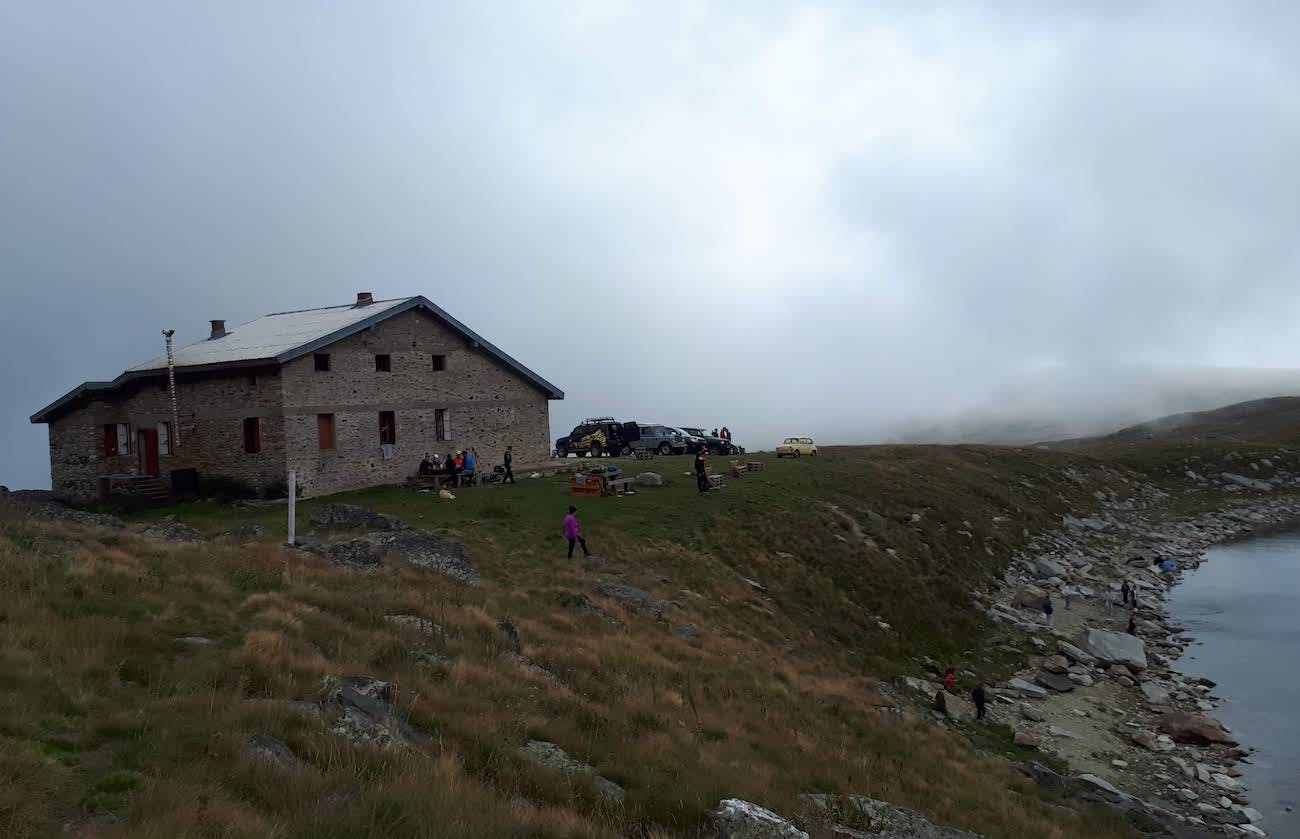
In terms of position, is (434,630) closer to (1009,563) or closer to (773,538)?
(773,538)

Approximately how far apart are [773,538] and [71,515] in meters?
23.1

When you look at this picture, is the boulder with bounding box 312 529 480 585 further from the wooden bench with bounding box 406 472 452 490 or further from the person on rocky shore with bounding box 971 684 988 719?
the person on rocky shore with bounding box 971 684 988 719

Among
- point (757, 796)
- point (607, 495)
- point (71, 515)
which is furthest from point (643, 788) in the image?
point (607, 495)

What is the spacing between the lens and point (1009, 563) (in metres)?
40.4

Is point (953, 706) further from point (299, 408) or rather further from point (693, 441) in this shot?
point (693, 441)

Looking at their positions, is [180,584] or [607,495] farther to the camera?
[607,495]

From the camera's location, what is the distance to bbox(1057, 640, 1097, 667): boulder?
2856 cm

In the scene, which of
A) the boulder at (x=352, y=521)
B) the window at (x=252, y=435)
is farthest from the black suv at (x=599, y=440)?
the boulder at (x=352, y=521)

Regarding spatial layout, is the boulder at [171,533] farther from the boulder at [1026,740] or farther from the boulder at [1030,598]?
the boulder at [1030,598]

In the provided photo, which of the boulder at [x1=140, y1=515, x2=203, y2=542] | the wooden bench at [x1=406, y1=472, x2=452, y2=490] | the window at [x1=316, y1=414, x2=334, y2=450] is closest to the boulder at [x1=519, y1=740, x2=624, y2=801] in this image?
the boulder at [x1=140, y1=515, x2=203, y2=542]

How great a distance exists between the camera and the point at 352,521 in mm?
25359

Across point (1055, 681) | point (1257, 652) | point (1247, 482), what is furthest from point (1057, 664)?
point (1247, 482)

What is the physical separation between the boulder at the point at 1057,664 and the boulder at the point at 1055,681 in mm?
306

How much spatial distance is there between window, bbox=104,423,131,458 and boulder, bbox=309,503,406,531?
17.5 meters
